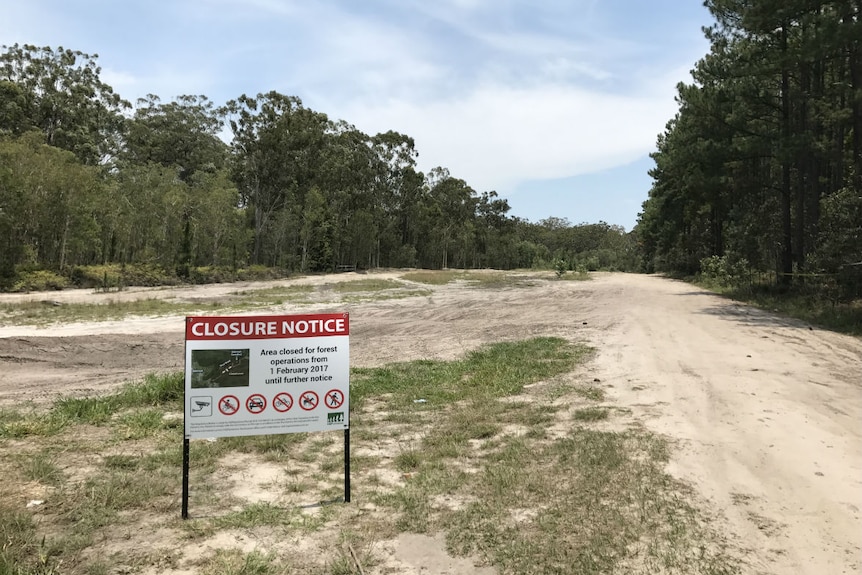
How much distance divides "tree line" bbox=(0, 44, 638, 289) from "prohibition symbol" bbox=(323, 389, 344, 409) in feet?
103

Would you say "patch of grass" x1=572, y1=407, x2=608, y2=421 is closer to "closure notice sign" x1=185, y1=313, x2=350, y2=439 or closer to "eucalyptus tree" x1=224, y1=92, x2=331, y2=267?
"closure notice sign" x1=185, y1=313, x2=350, y2=439

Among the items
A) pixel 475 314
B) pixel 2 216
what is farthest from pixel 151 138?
pixel 475 314

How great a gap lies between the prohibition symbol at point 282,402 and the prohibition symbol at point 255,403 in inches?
3.2

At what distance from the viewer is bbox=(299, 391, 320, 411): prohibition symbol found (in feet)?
13.4

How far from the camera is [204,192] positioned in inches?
1937

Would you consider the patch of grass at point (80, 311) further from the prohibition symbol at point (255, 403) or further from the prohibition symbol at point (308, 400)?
the prohibition symbol at point (308, 400)

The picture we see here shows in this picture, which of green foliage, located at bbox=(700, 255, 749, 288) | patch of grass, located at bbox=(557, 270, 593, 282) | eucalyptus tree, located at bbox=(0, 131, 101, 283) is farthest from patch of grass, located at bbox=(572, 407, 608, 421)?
patch of grass, located at bbox=(557, 270, 593, 282)

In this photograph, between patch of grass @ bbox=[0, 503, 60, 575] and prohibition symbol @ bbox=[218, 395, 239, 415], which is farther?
prohibition symbol @ bbox=[218, 395, 239, 415]

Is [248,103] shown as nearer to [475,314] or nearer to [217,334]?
[475,314]

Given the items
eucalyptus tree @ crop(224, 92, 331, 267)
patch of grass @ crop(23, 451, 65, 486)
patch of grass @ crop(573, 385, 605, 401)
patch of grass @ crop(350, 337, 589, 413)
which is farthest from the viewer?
eucalyptus tree @ crop(224, 92, 331, 267)

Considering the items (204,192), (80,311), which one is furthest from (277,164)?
(80,311)

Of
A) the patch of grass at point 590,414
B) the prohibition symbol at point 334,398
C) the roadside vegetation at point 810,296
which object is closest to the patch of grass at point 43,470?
the prohibition symbol at point 334,398

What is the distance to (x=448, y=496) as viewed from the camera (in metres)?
4.33

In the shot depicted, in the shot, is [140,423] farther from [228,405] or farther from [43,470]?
[228,405]
